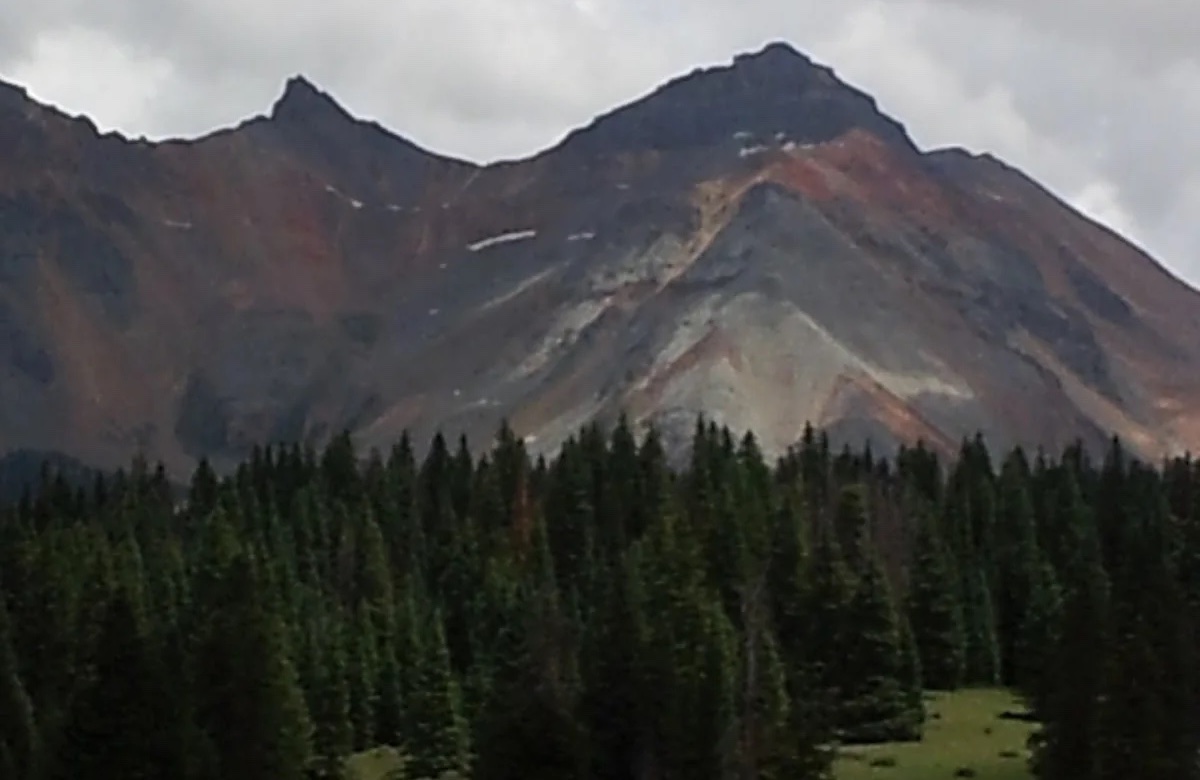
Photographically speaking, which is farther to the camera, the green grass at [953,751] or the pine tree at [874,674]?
the pine tree at [874,674]

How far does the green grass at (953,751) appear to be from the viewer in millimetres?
73250

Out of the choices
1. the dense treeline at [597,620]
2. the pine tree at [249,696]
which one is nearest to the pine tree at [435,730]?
the dense treeline at [597,620]

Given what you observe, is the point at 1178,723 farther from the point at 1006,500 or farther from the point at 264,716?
the point at 1006,500

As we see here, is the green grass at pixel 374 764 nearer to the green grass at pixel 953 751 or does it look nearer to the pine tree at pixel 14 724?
the pine tree at pixel 14 724

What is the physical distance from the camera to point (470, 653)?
368 ft

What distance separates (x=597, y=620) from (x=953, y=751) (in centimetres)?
1481

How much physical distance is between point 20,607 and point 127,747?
34.5 m

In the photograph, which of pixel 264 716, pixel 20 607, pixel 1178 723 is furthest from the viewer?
pixel 20 607

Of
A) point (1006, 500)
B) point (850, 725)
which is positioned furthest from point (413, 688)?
point (1006, 500)

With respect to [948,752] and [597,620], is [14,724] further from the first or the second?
[948,752]

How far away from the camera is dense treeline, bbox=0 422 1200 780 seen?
220ft

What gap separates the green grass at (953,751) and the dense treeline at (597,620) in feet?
6.60

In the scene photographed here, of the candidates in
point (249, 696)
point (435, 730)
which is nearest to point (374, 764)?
point (435, 730)

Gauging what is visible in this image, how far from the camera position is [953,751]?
261 ft
